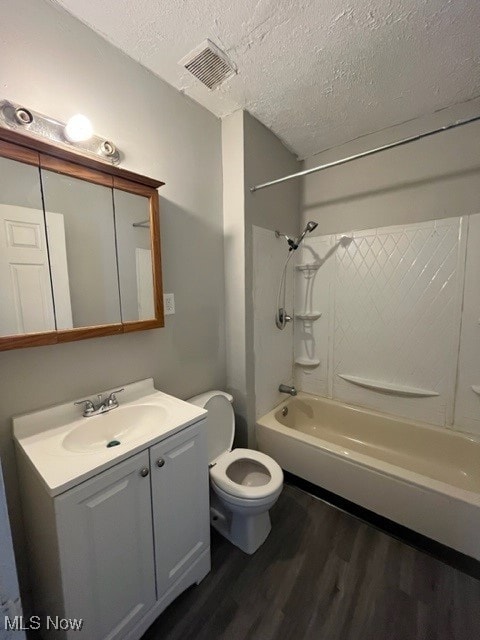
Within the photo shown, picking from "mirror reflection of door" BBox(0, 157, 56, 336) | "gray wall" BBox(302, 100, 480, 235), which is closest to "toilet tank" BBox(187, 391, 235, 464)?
"mirror reflection of door" BBox(0, 157, 56, 336)

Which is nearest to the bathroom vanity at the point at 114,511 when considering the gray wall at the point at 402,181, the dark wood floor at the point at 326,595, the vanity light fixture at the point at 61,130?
the dark wood floor at the point at 326,595

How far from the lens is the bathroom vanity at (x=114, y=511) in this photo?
826mm

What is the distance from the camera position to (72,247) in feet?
3.67

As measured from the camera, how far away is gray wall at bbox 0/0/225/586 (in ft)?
3.29

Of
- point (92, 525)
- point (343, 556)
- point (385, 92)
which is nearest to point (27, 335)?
point (92, 525)

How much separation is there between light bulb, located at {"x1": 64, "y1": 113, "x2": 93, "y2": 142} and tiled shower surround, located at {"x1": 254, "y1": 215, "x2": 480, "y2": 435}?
1.10 m

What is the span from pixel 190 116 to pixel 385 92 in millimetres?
1156

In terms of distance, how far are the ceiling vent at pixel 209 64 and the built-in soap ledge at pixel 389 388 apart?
2192 mm

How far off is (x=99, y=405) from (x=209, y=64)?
177 centimetres

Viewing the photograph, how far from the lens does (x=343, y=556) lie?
1427 mm

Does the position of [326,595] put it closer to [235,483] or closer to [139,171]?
[235,483]

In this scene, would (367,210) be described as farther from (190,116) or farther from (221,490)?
(221,490)

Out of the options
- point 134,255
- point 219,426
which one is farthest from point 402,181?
point 219,426

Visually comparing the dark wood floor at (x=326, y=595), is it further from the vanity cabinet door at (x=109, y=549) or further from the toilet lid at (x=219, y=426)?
the toilet lid at (x=219, y=426)
